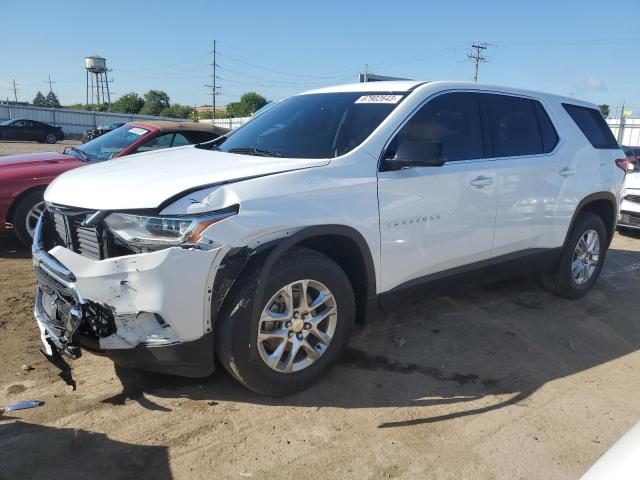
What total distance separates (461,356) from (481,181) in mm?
1325

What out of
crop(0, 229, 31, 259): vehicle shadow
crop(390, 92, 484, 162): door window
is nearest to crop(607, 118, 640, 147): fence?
crop(390, 92, 484, 162): door window

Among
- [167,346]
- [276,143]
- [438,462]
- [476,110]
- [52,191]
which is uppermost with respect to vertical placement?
[476,110]

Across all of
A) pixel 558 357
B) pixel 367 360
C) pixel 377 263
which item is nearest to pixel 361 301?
pixel 377 263

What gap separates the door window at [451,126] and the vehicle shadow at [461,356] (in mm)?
1115

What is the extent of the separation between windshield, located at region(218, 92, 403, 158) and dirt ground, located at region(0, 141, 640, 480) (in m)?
1.52

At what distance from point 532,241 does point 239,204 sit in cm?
295

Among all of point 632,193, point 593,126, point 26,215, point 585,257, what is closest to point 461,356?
point 585,257

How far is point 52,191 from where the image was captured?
335cm

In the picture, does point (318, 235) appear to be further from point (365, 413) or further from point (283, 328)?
point (365, 413)

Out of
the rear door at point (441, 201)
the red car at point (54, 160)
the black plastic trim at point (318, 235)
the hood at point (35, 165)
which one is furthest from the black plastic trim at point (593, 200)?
the hood at point (35, 165)

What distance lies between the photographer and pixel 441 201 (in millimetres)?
3715

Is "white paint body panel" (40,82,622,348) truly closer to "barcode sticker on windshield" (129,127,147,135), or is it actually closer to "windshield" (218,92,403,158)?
"windshield" (218,92,403,158)

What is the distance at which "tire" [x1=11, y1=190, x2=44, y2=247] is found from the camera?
228 inches

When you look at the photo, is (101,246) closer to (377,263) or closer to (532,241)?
(377,263)
